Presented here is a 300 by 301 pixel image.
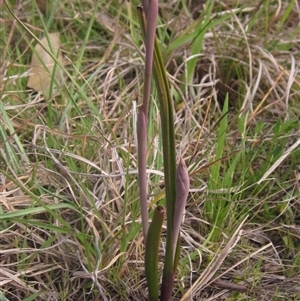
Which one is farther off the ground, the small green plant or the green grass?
the small green plant

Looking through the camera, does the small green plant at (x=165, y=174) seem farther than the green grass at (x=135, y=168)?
No

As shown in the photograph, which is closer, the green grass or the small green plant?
the small green plant

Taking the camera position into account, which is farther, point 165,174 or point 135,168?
point 135,168

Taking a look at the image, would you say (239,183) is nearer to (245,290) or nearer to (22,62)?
(245,290)

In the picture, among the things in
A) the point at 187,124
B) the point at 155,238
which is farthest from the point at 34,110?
the point at 155,238

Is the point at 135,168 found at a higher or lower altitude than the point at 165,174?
lower
